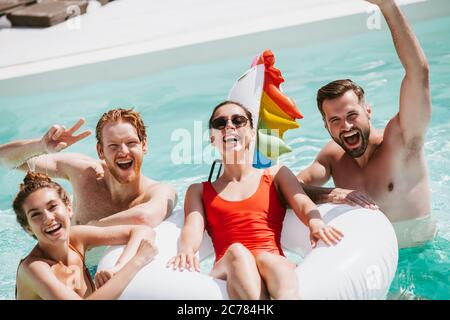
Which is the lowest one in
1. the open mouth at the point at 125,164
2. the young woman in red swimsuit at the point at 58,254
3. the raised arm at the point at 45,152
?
the young woman in red swimsuit at the point at 58,254

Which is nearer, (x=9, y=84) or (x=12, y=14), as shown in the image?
(x=9, y=84)

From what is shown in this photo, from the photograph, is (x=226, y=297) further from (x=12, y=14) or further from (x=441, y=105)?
(x=12, y=14)

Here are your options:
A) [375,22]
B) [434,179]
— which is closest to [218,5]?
[375,22]

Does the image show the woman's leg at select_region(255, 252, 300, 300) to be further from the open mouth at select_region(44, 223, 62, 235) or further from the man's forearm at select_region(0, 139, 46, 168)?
the man's forearm at select_region(0, 139, 46, 168)

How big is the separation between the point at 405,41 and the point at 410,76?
0.51ft

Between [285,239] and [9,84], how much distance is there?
121 inches

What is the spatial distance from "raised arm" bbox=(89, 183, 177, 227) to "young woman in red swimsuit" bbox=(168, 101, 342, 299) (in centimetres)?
14

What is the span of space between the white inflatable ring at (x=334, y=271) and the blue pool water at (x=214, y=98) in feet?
6.45

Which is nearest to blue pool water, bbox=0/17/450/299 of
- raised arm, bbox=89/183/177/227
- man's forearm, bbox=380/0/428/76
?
raised arm, bbox=89/183/177/227

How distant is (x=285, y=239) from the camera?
304 cm

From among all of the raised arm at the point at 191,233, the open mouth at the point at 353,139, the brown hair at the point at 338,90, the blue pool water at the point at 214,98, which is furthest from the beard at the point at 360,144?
the blue pool water at the point at 214,98

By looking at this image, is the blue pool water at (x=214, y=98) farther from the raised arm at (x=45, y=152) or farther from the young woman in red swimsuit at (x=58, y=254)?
the young woman in red swimsuit at (x=58, y=254)

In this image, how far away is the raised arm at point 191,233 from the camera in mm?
2641
